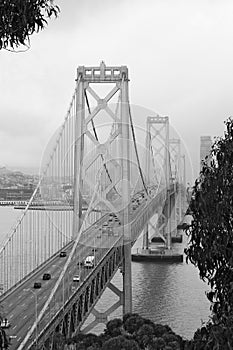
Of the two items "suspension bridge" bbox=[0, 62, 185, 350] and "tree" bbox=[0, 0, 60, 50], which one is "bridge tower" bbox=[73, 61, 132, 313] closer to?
"suspension bridge" bbox=[0, 62, 185, 350]

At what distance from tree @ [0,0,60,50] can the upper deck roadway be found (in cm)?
498

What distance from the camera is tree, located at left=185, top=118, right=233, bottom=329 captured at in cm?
318

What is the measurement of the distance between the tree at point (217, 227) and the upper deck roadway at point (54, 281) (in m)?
4.05

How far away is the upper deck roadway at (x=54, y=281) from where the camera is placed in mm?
8258

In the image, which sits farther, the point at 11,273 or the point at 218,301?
the point at 11,273

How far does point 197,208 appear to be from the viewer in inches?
132

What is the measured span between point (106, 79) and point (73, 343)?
25.7ft

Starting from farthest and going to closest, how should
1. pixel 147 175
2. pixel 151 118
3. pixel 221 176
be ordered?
pixel 151 118, pixel 147 175, pixel 221 176

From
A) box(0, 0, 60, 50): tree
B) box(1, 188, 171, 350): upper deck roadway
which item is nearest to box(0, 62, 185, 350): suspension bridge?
box(1, 188, 171, 350): upper deck roadway

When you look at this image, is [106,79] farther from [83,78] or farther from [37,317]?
[37,317]

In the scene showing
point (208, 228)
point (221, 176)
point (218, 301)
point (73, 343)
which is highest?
point (221, 176)

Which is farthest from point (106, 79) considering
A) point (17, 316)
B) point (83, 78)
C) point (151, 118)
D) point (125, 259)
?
point (151, 118)

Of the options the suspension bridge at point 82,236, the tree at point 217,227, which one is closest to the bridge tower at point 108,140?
the suspension bridge at point 82,236

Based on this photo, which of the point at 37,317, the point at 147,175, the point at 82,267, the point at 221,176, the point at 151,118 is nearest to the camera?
the point at 221,176
